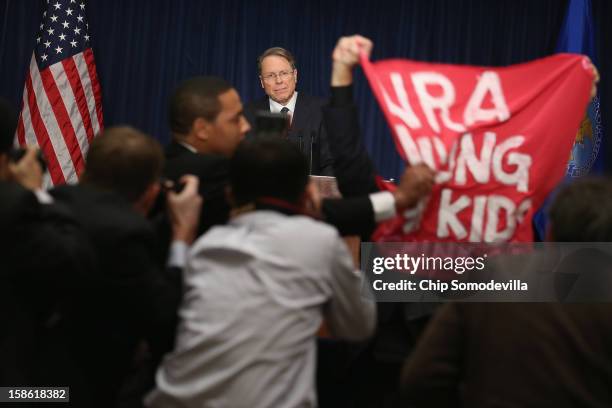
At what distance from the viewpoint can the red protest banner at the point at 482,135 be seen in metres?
2.31

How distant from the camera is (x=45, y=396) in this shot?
183 centimetres

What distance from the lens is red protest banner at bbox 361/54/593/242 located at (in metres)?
2.31

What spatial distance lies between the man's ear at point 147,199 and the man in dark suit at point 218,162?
0.14 m

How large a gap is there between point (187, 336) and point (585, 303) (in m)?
0.88

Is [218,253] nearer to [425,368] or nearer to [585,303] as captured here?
[425,368]

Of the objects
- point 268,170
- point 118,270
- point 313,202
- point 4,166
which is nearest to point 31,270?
point 118,270

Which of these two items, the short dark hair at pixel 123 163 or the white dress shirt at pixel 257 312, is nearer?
the white dress shirt at pixel 257 312

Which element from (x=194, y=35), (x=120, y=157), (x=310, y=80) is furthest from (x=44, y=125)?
(x=120, y=157)

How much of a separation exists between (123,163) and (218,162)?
358 millimetres

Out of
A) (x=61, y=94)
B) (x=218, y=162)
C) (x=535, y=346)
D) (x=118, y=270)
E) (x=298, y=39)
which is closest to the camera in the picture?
(x=535, y=346)

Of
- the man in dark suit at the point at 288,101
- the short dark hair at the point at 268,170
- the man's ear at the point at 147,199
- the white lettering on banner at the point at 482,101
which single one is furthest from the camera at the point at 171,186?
the man in dark suit at the point at 288,101

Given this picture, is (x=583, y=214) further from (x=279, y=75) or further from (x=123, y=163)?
(x=279, y=75)

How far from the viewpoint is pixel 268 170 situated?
1885 mm

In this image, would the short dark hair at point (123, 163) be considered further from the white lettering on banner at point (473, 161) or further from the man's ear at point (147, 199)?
the white lettering on banner at point (473, 161)
